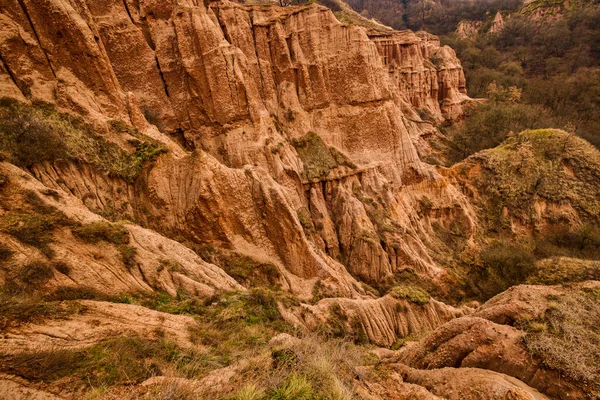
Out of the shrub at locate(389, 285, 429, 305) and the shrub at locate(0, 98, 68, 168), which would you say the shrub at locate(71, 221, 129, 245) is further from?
the shrub at locate(389, 285, 429, 305)

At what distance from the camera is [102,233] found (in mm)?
7504

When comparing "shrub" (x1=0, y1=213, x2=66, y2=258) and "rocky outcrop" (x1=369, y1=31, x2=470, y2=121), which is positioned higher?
"rocky outcrop" (x1=369, y1=31, x2=470, y2=121)

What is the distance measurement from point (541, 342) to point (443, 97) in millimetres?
44564

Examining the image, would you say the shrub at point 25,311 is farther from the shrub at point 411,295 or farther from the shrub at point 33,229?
the shrub at point 411,295

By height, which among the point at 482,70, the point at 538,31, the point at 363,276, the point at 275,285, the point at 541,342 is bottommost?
the point at 363,276

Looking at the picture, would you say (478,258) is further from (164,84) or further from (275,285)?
(164,84)

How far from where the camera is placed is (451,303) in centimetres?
1692

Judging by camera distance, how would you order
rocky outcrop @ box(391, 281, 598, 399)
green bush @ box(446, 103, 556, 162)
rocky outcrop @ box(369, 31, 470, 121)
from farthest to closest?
rocky outcrop @ box(369, 31, 470, 121) → green bush @ box(446, 103, 556, 162) → rocky outcrop @ box(391, 281, 598, 399)

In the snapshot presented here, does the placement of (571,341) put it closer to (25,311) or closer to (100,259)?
(25,311)

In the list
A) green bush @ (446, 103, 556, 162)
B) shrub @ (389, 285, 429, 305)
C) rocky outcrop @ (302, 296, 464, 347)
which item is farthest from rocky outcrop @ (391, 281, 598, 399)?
green bush @ (446, 103, 556, 162)

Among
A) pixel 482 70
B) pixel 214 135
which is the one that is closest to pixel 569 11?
pixel 482 70

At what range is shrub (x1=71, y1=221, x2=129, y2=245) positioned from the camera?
7137mm

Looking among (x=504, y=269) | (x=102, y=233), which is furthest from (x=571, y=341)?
(x=504, y=269)

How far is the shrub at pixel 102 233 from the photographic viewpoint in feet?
23.4
